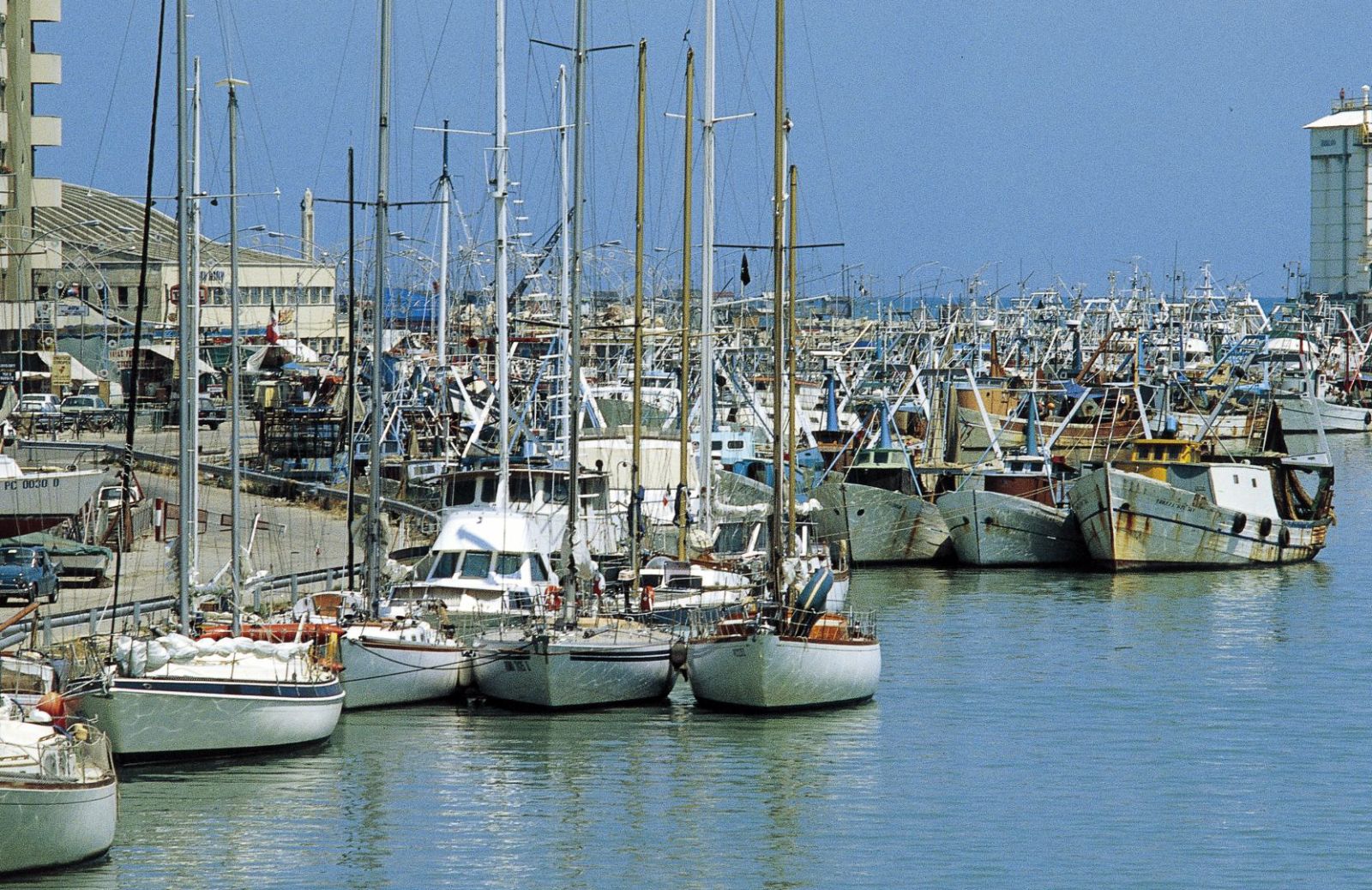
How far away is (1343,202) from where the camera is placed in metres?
171

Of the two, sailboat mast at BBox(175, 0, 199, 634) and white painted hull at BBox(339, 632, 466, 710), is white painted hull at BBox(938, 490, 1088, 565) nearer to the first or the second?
white painted hull at BBox(339, 632, 466, 710)

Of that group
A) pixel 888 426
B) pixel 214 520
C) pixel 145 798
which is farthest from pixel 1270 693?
pixel 888 426

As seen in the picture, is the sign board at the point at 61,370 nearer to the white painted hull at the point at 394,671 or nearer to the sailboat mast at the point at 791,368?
the sailboat mast at the point at 791,368

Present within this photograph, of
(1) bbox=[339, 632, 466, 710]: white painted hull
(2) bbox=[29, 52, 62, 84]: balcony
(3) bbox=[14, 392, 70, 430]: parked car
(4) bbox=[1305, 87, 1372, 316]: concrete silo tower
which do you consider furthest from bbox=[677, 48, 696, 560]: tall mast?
(4) bbox=[1305, 87, 1372, 316]: concrete silo tower

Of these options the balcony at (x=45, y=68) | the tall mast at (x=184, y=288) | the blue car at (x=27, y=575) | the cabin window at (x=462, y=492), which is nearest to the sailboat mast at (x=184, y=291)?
the tall mast at (x=184, y=288)

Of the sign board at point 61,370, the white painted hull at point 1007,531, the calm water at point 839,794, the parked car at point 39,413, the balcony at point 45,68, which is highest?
the balcony at point 45,68

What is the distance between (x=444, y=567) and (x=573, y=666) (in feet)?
15.5

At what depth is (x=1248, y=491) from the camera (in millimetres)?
58469

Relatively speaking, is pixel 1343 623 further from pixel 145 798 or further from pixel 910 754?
pixel 145 798

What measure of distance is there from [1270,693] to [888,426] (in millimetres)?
30385

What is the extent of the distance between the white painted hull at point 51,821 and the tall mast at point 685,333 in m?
18.2

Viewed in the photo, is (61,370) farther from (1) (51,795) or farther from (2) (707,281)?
(1) (51,795)

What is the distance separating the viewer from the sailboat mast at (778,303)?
34312 mm

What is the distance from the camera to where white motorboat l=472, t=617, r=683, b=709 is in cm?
3284
